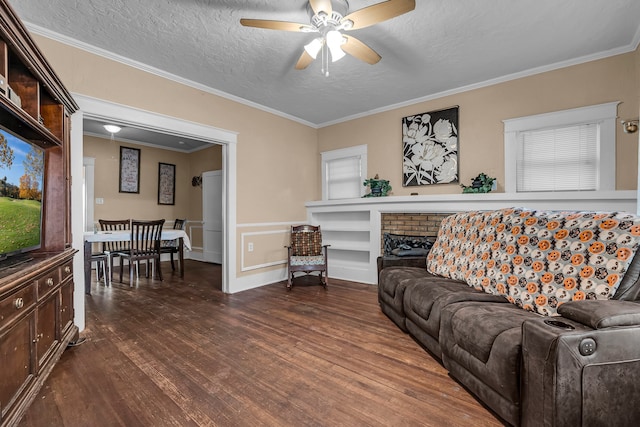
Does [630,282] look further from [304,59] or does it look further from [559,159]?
[304,59]

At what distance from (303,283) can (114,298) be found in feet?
8.06

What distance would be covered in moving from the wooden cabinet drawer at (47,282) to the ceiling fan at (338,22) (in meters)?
2.11

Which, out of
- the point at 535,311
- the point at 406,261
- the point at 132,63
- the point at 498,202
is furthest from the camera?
the point at 498,202

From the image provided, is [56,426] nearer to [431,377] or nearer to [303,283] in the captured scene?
[431,377]

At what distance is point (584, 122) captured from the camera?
310cm

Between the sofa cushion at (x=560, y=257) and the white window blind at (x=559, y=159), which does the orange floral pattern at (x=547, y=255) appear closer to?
the sofa cushion at (x=560, y=257)

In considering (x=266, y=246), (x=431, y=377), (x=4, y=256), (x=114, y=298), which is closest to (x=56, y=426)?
(x=4, y=256)

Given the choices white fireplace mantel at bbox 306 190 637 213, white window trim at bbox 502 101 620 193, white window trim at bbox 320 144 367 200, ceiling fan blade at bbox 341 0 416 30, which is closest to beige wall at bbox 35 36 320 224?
white window trim at bbox 320 144 367 200

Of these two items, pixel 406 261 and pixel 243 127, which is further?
pixel 243 127

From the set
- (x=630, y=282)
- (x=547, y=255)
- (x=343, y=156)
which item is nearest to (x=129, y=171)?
(x=343, y=156)

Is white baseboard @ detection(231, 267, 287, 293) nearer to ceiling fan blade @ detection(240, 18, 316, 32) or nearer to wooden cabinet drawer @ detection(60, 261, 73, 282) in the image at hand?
wooden cabinet drawer @ detection(60, 261, 73, 282)

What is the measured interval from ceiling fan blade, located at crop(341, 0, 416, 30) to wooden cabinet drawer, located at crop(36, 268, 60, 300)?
2.61 metres

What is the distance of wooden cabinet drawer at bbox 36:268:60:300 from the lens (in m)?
1.75

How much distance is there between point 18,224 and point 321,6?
→ 233 cm
